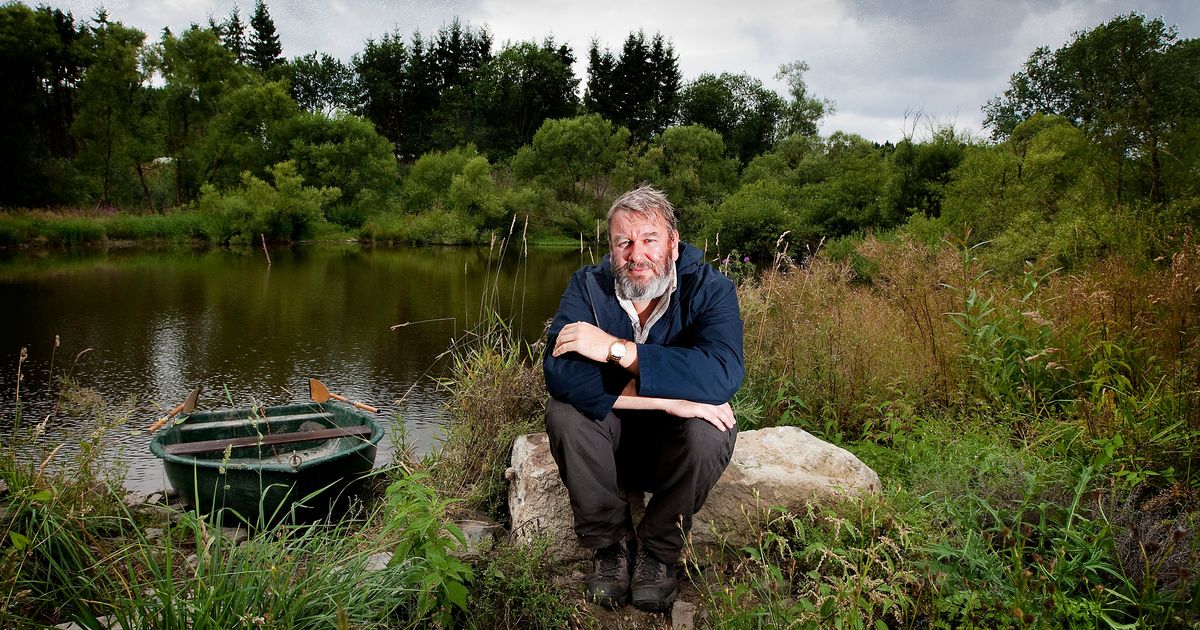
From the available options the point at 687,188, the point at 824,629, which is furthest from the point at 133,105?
the point at 824,629

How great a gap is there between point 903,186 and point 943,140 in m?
1.54

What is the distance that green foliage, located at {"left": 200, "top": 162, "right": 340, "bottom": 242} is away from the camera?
26688 millimetres

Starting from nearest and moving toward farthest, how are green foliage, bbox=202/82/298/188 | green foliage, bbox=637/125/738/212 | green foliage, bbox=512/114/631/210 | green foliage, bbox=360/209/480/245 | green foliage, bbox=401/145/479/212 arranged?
1. green foliage, bbox=360/209/480/245
2. green foliage, bbox=202/82/298/188
3. green foliage, bbox=401/145/479/212
4. green foliage, bbox=637/125/738/212
5. green foliage, bbox=512/114/631/210

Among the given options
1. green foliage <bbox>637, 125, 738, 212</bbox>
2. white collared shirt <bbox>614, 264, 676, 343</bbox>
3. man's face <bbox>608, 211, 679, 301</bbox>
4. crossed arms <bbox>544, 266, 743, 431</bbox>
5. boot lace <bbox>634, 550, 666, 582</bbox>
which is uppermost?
green foliage <bbox>637, 125, 738, 212</bbox>

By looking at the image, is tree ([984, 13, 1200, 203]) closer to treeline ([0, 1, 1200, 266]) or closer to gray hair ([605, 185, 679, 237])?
treeline ([0, 1, 1200, 266])

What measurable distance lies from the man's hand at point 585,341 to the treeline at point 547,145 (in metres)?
2.69

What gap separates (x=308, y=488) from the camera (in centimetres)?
426

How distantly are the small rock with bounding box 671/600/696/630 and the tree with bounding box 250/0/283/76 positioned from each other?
61.3m

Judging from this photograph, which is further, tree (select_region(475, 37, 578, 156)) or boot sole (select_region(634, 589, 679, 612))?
tree (select_region(475, 37, 578, 156))

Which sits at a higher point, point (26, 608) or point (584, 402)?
point (584, 402)

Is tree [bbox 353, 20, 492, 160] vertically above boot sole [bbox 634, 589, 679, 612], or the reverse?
tree [bbox 353, 20, 492, 160]

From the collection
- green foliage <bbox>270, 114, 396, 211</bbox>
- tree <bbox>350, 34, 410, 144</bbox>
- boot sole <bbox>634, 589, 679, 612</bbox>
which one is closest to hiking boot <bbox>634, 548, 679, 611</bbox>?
boot sole <bbox>634, 589, 679, 612</bbox>

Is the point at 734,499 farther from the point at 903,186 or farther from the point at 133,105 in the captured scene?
the point at 133,105

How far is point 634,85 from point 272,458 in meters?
49.8
